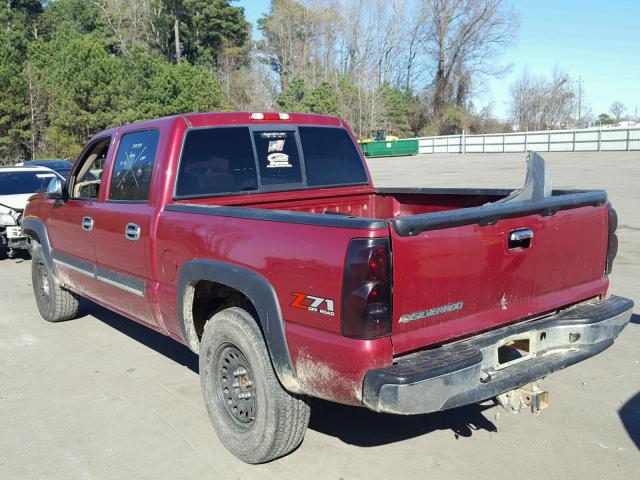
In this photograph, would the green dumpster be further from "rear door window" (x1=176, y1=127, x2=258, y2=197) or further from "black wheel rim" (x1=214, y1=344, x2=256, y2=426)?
"black wheel rim" (x1=214, y1=344, x2=256, y2=426)

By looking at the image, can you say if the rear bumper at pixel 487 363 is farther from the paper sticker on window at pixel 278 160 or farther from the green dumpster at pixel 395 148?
the green dumpster at pixel 395 148

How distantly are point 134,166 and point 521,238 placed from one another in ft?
9.70

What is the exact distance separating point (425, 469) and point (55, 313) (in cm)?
473

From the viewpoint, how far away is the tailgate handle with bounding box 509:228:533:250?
3318 mm

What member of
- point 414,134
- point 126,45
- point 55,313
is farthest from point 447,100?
point 55,313

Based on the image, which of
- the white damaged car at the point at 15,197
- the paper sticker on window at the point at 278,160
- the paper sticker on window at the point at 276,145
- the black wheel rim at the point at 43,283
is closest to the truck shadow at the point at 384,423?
the paper sticker on window at the point at 278,160

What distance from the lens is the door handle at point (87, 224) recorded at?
5.25m

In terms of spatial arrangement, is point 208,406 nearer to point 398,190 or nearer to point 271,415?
point 271,415

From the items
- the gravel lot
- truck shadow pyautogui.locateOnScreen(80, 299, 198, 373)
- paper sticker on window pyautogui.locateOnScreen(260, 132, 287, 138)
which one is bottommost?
truck shadow pyautogui.locateOnScreen(80, 299, 198, 373)

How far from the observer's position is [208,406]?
4027mm

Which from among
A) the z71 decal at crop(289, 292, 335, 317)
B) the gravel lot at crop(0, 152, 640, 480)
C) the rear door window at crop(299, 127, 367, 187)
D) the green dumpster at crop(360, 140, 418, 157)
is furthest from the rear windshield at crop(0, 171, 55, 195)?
the green dumpster at crop(360, 140, 418, 157)

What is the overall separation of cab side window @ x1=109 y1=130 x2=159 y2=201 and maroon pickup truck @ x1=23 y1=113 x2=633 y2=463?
0.06 ft

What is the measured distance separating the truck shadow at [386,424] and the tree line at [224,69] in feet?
115

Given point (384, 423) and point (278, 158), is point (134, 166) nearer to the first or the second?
point (278, 158)
